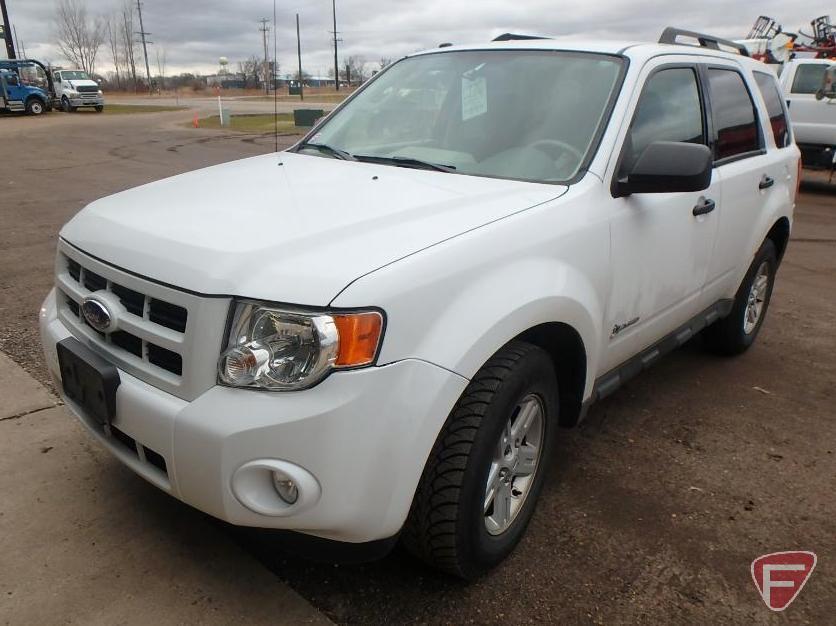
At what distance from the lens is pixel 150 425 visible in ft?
6.40

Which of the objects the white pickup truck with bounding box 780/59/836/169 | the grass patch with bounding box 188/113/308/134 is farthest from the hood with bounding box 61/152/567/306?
the grass patch with bounding box 188/113/308/134

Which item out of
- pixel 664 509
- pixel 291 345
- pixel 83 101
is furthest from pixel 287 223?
pixel 83 101

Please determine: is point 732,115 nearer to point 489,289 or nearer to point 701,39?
point 701,39

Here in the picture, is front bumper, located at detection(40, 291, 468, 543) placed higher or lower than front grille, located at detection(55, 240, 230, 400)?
lower

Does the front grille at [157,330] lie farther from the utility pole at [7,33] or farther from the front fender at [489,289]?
the utility pole at [7,33]

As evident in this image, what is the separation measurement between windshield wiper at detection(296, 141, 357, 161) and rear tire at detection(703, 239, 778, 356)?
2.54m

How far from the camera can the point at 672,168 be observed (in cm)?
251

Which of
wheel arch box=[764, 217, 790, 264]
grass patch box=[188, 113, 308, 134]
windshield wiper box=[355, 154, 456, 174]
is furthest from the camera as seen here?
grass patch box=[188, 113, 308, 134]

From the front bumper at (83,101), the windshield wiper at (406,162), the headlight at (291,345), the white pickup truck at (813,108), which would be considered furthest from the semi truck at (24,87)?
the headlight at (291,345)

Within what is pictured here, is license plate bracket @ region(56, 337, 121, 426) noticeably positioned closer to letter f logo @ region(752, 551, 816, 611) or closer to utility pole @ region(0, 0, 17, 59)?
letter f logo @ region(752, 551, 816, 611)

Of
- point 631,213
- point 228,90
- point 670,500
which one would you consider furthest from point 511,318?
point 228,90

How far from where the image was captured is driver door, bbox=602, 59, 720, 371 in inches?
108

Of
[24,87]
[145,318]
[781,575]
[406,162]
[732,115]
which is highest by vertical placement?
[732,115]

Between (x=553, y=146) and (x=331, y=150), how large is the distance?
3.57 feet
